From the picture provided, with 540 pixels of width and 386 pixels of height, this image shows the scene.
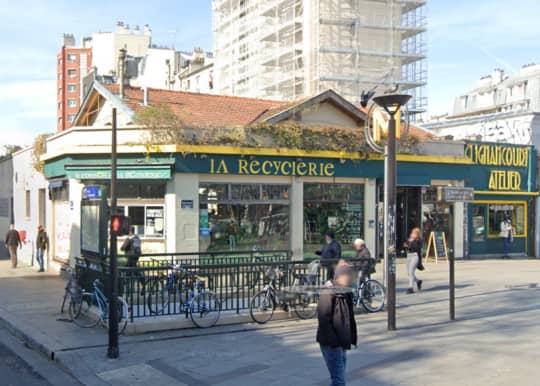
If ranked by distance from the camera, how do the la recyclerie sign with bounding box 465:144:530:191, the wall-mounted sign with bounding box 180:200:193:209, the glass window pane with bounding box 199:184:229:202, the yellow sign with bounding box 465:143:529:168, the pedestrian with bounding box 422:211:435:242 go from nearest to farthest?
1. the wall-mounted sign with bounding box 180:200:193:209
2. the glass window pane with bounding box 199:184:229:202
3. the pedestrian with bounding box 422:211:435:242
4. the yellow sign with bounding box 465:143:529:168
5. the la recyclerie sign with bounding box 465:144:530:191

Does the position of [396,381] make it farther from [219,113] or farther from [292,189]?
[219,113]

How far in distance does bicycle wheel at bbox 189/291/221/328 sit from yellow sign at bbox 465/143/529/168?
1571 cm

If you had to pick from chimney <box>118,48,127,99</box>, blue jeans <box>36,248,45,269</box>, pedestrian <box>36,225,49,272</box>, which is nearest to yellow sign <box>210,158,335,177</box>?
chimney <box>118,48,127,99</box>

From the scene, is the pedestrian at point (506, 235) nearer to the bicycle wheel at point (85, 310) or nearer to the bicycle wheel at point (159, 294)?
the bicycle wheel at point (159, 294)

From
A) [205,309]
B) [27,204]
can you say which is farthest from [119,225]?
[27,204]

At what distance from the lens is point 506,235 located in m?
24.8

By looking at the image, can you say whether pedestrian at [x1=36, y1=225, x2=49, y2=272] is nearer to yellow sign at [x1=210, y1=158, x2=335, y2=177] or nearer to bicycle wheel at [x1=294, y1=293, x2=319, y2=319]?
yellow sign at [x1=210, y1=158, x2=335, y2=177]

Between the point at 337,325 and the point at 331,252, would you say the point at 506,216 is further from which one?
the point at 337,325

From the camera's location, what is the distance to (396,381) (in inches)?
293

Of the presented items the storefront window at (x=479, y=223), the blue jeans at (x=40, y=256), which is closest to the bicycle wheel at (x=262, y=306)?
the blue jeans at (x=40, y=256)

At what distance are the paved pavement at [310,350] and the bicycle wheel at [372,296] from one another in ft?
1.08

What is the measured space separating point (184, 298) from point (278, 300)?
1882mm

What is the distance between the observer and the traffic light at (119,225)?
29.2 ft

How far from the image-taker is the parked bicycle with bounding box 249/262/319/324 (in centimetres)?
1144
